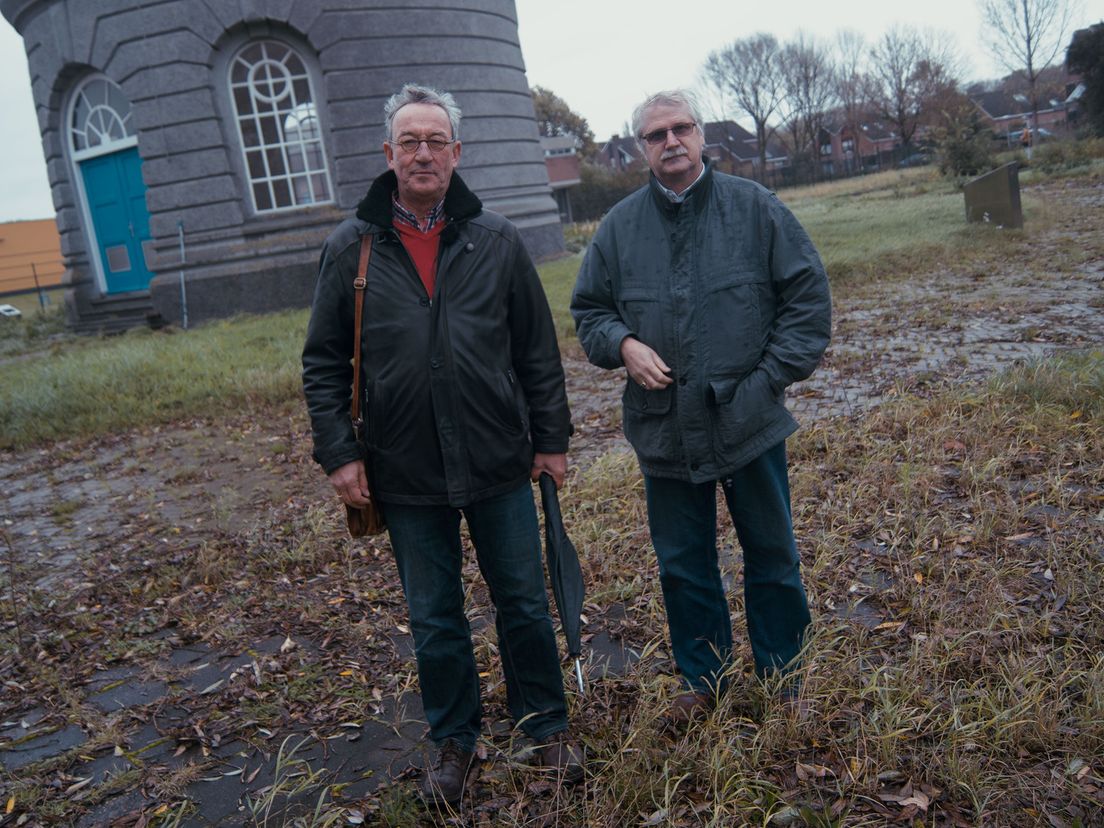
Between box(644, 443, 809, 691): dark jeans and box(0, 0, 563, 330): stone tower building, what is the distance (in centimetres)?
1460

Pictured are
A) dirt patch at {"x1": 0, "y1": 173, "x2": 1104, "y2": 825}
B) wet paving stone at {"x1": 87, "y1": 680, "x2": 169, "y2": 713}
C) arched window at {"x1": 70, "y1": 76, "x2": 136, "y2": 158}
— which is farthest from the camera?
arched window at {"x1": 70, "y1": 76, "x2": 136, "y2": 158}

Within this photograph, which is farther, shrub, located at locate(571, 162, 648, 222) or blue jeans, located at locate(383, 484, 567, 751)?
shrub, located at locate(571, 162, 648, 222)

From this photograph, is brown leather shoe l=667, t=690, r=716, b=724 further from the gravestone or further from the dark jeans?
the gravestone

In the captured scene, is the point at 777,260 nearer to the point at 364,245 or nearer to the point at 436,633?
the point at 364,245

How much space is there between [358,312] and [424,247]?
1.05 ft

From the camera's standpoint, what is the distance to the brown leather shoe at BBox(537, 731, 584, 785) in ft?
9.94

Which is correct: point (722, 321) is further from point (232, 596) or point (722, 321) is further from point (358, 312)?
point (232, 596)

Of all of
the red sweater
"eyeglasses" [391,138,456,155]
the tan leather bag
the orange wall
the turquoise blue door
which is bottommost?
the tan leather bag

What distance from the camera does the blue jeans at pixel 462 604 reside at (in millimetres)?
3082

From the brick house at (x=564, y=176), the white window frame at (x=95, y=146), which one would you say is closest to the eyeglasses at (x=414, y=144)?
the white window frame at (x=95, y=146)

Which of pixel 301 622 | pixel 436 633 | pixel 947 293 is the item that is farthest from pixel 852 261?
pixel 436 633

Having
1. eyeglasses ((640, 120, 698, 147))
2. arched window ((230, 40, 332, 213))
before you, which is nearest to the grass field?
arched window ((230, 40, 332, 213))

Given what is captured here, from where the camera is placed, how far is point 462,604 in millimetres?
3146

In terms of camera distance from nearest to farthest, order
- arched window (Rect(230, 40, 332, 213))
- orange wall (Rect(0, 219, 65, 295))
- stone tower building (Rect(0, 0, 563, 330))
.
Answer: stone tower building (Rect(0, 0, 563, 330)), arched window (Rect(230, 40, 332, 213)), orange wall (Rect(0, 219, 65, 295))
